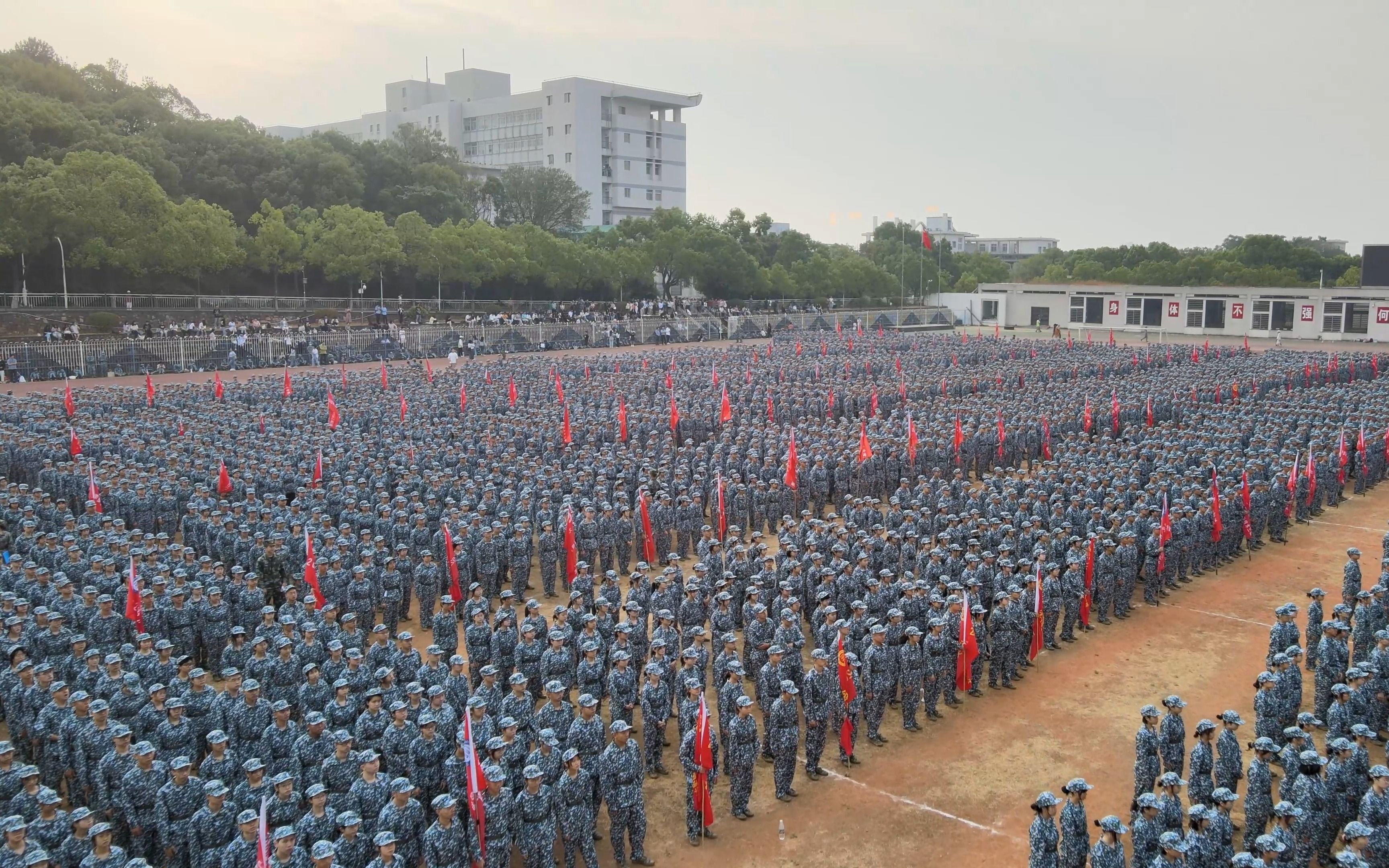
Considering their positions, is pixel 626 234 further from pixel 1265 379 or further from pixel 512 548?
pixel 512 548

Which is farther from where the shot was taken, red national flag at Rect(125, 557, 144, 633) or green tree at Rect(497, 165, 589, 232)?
green tree at Rect(497, 165, 589, 232)

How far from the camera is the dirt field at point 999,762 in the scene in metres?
8.16

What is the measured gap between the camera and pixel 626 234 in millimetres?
61312

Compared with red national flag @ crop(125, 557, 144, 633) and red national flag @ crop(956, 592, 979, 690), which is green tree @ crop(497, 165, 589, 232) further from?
red national flag @ crop(956, 592, 979, 690)

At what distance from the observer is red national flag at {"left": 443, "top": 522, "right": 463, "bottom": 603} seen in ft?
43.6

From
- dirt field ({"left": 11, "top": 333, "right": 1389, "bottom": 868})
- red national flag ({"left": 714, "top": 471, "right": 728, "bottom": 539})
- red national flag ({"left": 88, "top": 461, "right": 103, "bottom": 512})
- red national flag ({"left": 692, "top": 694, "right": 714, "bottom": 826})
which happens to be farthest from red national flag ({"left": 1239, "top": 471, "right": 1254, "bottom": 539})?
red national flag ({"left": 88, "top": 461, "right": 103, "bottom": 512})

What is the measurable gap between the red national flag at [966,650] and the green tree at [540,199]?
60.4m

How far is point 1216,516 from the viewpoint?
14797 millimetres

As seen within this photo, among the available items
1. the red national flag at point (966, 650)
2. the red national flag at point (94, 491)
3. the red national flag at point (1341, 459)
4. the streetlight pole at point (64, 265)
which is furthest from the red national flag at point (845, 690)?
the streetlight pole at point (64, 265)

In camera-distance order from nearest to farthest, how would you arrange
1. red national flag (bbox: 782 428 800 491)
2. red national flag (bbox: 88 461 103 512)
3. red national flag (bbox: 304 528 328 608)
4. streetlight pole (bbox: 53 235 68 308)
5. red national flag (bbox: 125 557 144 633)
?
red national flag (bbox: 125 557 144 633) → red national flag (bbox: 304 528 328 608) → red national flag (bbox: 88 461 103 512) → red national flag (bbox: 782 428 800 491) → streetlight pole (bbox: 53 235 68 308)

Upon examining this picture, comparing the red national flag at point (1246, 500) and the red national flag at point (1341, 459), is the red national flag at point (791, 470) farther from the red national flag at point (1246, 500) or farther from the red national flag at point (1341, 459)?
the red national flag at point (1341, 459)

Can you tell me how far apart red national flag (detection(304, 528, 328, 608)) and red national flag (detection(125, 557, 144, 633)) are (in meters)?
1.79

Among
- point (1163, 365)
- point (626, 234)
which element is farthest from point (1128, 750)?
point (626, 234)

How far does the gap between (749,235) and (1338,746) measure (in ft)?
Answer: 206
